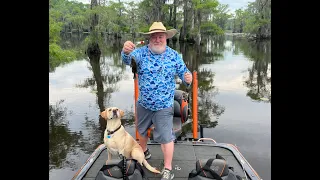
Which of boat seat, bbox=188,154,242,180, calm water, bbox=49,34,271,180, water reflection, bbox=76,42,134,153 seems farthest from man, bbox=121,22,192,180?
water reflection, bbox=76,42,134,153

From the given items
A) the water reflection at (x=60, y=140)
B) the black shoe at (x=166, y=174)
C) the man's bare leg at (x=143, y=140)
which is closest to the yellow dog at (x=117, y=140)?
the black shoe at (x=166, y=174)

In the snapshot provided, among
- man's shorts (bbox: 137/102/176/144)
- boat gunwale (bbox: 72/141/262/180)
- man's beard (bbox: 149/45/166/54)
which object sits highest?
man's beard (bbox: 149/45/166/54)

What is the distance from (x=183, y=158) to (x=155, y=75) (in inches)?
56.6

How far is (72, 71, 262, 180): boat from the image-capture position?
333cm

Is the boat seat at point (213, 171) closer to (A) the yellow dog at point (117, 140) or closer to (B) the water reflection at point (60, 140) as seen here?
(A) the yellow dog at point (117, 140)

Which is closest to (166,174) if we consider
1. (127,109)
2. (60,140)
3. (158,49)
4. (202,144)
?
(202,144)

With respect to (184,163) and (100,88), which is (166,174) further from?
(100,88)

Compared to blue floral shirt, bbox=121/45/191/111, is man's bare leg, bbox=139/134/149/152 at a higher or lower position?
lower

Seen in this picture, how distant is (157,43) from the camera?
3.66 metres

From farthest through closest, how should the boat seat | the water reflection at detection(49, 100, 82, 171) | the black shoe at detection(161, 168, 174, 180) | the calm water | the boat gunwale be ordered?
the calm water
the water reflection at detection(49, 100, 82, 171)
the boat gunwale
the black shoe at detection(161, 168, 174, 180)
the boat seat

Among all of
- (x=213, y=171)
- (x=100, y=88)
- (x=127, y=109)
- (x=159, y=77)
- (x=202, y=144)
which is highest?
(x=159, y=77)

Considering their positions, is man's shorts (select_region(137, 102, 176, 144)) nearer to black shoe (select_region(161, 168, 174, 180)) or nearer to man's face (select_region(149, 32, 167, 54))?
black shoe (select_region(161, 168, 174, 180))

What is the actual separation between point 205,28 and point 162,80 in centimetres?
4803
